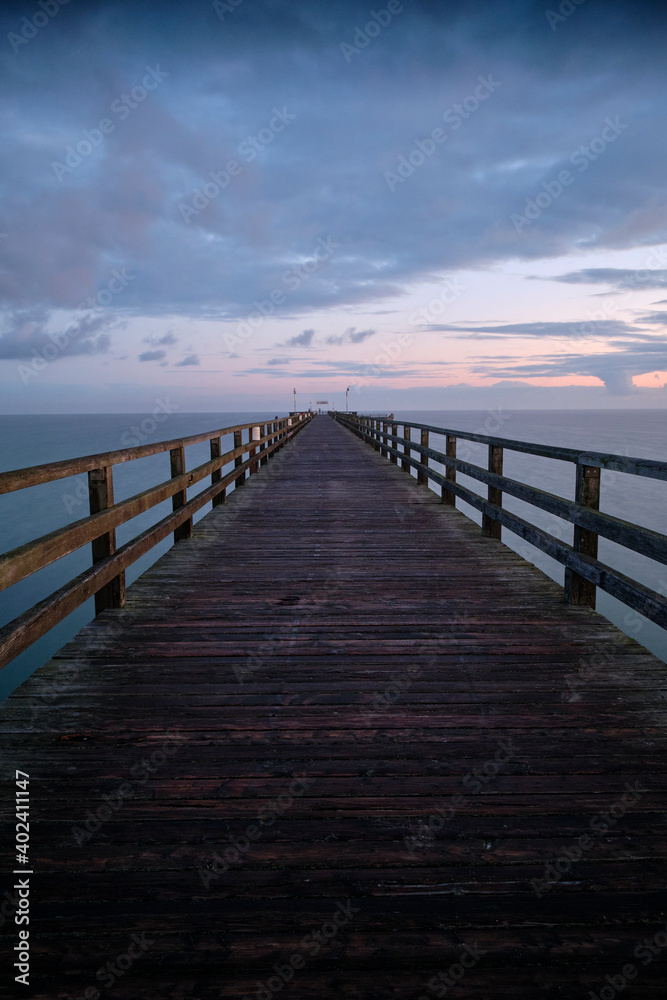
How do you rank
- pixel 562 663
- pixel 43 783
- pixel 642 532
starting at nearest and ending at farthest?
pixel 43 783
pixel 642 532
pixel 562 663

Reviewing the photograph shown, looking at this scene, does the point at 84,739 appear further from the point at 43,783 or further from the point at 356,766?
the point at 356,766

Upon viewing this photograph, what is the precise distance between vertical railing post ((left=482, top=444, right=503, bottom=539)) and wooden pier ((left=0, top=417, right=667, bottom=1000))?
2.24m

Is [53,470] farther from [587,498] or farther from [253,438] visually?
[253,438]

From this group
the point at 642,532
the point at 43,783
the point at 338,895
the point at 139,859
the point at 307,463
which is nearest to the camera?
the point at 338,895

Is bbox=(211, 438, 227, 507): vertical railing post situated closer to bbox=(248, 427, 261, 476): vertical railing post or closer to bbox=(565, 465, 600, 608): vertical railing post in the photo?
bbox=(248, 427, 261, 476): vertical railing post

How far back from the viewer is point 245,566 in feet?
18.9

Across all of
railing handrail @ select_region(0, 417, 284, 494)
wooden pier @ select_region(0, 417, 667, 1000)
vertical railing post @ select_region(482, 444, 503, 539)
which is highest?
railing handrail @ select_region(0, 417, 284, 494)

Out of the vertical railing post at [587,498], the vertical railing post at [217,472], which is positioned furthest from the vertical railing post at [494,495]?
the vertical railing post at [217,472]

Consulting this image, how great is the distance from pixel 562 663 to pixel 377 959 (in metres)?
2.31

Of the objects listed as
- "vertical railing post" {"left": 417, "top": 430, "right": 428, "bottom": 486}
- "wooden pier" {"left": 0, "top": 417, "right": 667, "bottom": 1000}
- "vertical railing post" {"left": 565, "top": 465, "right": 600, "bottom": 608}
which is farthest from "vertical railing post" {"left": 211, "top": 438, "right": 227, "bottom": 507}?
"vertical railing post" {"left": 565, "top": 465, "right": 600, "bottom": 608}

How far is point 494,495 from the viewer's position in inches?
265

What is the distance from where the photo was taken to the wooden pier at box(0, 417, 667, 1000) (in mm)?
1659

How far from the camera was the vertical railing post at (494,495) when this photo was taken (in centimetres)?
648

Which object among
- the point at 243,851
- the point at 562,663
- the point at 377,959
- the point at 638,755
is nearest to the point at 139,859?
the point at 243,851
